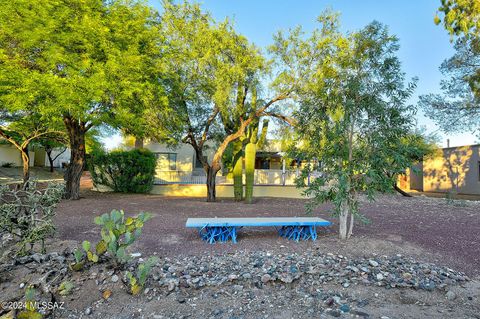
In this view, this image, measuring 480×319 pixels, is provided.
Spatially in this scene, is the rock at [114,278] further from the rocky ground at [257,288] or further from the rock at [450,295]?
the rock at [450,295]

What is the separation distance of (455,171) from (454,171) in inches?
3.1

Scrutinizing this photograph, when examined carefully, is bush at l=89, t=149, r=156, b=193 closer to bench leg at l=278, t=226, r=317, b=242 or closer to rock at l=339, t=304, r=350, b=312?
bench leg at l=278, t=226, r=317, b=242

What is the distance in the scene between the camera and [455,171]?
20.6 m

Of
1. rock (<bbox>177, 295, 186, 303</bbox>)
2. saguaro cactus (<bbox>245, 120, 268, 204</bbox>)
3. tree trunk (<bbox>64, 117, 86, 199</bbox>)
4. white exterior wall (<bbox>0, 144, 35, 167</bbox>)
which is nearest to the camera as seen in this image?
rock (<bbox>177, 295, 186, 303</bbox>)

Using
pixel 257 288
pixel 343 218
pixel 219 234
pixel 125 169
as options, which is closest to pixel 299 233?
pixel 343 218

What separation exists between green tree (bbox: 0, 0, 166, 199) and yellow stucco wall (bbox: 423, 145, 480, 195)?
20173 mm

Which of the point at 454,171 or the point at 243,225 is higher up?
the point at 454,171

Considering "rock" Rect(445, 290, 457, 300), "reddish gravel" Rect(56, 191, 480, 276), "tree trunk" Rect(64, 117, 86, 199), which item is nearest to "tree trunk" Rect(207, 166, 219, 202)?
"reddish gravel" Rect(56, 191, 480, 276)

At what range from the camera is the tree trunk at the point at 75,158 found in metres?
11.8

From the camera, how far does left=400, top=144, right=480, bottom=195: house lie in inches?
757

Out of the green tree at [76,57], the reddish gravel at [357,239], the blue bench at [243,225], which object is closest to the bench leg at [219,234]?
the blue bench at [243,225]

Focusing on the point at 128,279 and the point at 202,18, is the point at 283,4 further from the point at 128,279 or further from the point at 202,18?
the point at 128,279

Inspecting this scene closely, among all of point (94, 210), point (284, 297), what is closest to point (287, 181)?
point (94, 210)

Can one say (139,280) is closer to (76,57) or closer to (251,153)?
(76,57)
